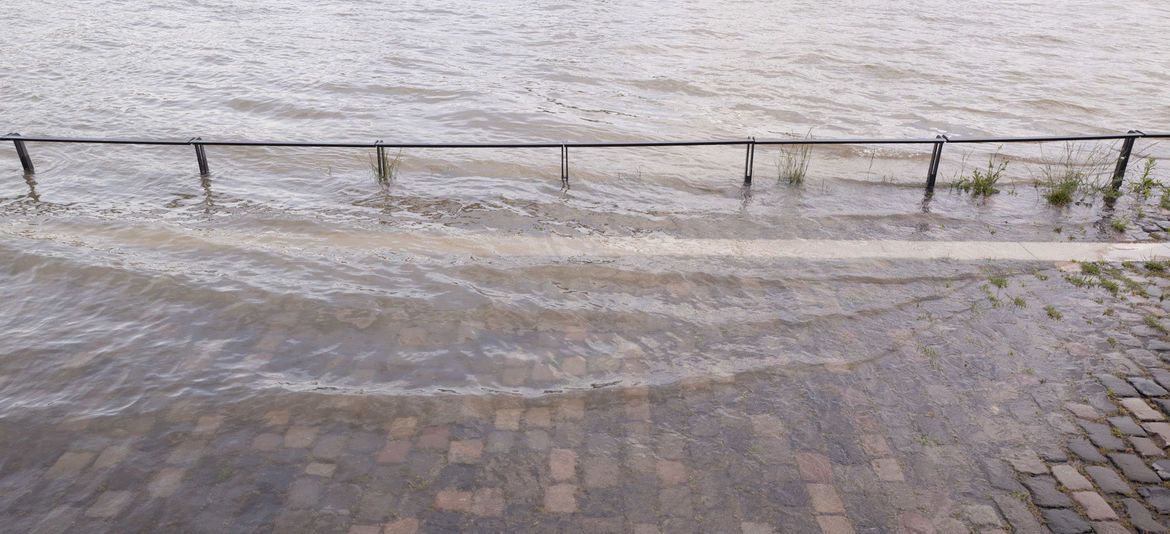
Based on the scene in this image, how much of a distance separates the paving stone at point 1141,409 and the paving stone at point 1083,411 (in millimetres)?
266

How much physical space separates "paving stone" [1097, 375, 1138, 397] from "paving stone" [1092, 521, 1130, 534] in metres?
1.61

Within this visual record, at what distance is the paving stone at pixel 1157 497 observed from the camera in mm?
4906

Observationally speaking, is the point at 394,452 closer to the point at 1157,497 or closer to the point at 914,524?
the point at 914,524

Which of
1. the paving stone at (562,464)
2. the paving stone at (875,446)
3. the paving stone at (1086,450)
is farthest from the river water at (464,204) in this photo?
the paving stone at (1086,450)

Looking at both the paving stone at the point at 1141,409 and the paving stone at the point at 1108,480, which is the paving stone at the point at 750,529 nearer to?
the paving stone at the point at 1108,480

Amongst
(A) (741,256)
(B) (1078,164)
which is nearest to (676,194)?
(A) (741,256)

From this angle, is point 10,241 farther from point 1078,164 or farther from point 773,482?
point 1078,164

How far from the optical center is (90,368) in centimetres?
654

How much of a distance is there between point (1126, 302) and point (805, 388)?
3.66 m

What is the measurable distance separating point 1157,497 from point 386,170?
9374mm

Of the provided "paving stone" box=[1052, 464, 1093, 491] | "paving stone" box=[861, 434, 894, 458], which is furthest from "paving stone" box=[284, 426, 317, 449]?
"paving stone" box=[1052, 464, 1093, 491]

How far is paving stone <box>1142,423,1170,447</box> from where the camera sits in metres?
5.49

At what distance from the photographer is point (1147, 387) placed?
6102 millimetres

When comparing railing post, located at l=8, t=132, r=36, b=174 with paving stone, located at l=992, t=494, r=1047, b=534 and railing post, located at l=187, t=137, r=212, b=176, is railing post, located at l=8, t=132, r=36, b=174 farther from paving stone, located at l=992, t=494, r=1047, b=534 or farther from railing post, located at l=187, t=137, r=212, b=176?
paving stone, located at l=992, t=494, r=1047, b=534
